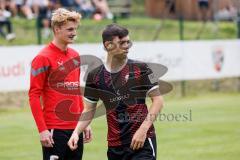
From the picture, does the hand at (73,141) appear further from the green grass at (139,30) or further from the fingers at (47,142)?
the green grass at (139,30)

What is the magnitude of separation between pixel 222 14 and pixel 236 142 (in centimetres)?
1621

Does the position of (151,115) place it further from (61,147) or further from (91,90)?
(61,147)

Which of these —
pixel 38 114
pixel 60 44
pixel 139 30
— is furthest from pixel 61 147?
pixel 139 30

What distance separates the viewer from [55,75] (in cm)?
770

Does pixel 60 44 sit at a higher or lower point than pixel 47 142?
higher

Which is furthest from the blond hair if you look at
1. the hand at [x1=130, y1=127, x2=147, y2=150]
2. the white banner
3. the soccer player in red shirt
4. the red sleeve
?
the white banner

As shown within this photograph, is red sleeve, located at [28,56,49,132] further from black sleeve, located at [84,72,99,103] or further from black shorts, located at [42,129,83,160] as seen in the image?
black sleeve, located at [84,72,99,103]

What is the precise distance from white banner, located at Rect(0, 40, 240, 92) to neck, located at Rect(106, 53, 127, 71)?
1140 cm

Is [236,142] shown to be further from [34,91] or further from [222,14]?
[222,14]

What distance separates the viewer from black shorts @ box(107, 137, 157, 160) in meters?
6.83

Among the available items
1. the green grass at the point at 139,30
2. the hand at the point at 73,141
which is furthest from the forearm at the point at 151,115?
the green grass at the point at 139,30

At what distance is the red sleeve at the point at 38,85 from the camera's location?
748 centimetres

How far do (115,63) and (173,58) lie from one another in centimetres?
1493

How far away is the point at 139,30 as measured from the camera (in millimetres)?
23609
